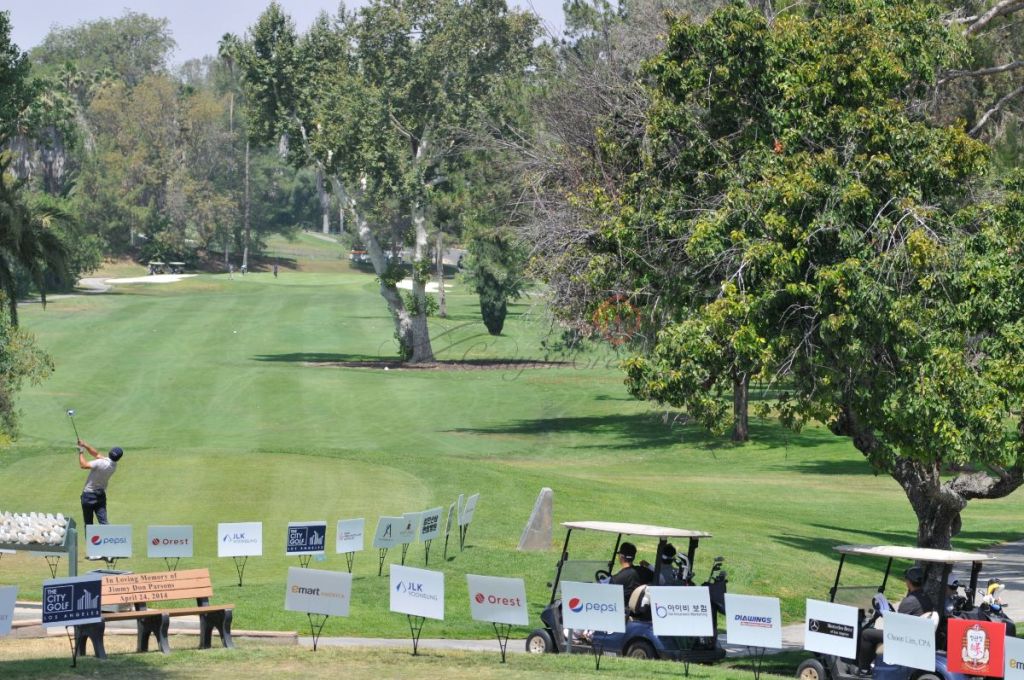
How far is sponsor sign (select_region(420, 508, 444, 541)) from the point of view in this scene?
23.7m

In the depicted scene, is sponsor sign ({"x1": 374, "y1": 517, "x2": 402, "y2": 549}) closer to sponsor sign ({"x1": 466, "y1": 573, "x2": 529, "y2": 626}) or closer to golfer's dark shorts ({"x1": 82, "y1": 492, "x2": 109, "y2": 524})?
golfer's dark shorts ({"x1": 82, "y1": 492, "x2": 109, "y2": 524})

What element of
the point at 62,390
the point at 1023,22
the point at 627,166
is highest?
the point at 1023,22

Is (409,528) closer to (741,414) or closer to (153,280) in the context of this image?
(741,414)

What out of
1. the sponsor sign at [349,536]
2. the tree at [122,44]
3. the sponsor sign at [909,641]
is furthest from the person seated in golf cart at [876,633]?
the tree at [122,44]

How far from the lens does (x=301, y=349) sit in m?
82.5

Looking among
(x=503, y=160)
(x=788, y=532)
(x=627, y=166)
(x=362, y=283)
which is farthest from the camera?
(x=362, y=283)

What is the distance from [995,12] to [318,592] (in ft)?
55.3

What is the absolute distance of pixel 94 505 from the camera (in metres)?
24.6

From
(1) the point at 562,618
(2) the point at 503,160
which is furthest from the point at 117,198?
(1) the point at 562,618

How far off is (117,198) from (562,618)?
386 ft

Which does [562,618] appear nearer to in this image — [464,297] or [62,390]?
[62,390]

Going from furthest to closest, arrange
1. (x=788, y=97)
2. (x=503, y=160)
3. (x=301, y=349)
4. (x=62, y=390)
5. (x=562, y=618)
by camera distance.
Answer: (x=301, y=349) → (x=62, y=390) → (x=503, y=160) → (x=788, y=97) → (x=562, y=618)

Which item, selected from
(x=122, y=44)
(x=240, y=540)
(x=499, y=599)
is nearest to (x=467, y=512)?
(x=240, y=540)

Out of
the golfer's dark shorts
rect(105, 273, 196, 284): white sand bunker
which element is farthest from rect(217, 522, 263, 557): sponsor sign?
rect(105, 273, 196, 284): white sand bunker
